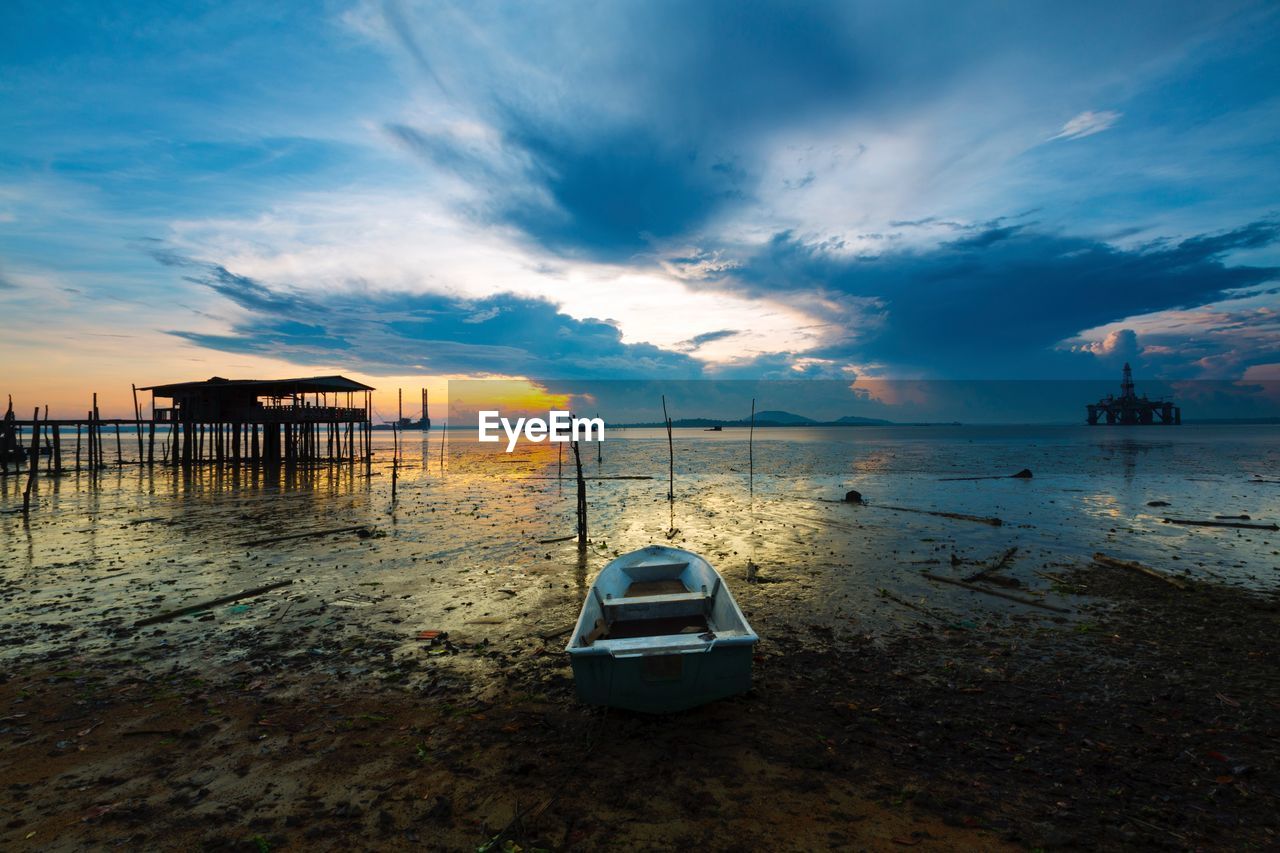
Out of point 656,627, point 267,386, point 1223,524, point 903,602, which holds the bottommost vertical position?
point 903,602

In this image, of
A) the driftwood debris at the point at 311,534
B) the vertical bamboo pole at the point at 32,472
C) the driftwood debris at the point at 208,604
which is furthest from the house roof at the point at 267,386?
the driftwood debris at the point at 208,604

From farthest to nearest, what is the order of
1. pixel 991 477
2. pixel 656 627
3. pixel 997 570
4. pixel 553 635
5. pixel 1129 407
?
pixel 1129 407
pixel 991 477
pixel 997 570
pixel 553 635
pixel 656 627

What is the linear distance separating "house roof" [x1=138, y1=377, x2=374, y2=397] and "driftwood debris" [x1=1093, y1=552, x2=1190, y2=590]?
151ft

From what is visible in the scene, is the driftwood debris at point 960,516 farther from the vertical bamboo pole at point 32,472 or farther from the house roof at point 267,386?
the house roof at point 267,386

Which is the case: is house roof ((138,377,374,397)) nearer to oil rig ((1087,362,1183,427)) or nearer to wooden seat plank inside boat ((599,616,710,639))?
wooden seat plank inside boat ((599,616,710,639))

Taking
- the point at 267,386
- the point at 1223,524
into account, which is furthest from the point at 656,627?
the point at 267,386

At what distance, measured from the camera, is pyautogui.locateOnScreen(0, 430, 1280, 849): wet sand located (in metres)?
4.91

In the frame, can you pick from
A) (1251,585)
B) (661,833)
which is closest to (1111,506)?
(1251,585)

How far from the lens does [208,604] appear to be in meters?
10.9

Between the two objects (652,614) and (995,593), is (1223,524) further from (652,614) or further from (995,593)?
(652,614)

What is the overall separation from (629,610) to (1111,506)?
2525 cm

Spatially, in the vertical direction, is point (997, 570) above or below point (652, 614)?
below

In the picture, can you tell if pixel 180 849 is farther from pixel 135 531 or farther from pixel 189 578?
pixel 135 531

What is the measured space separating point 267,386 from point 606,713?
1839 inches
